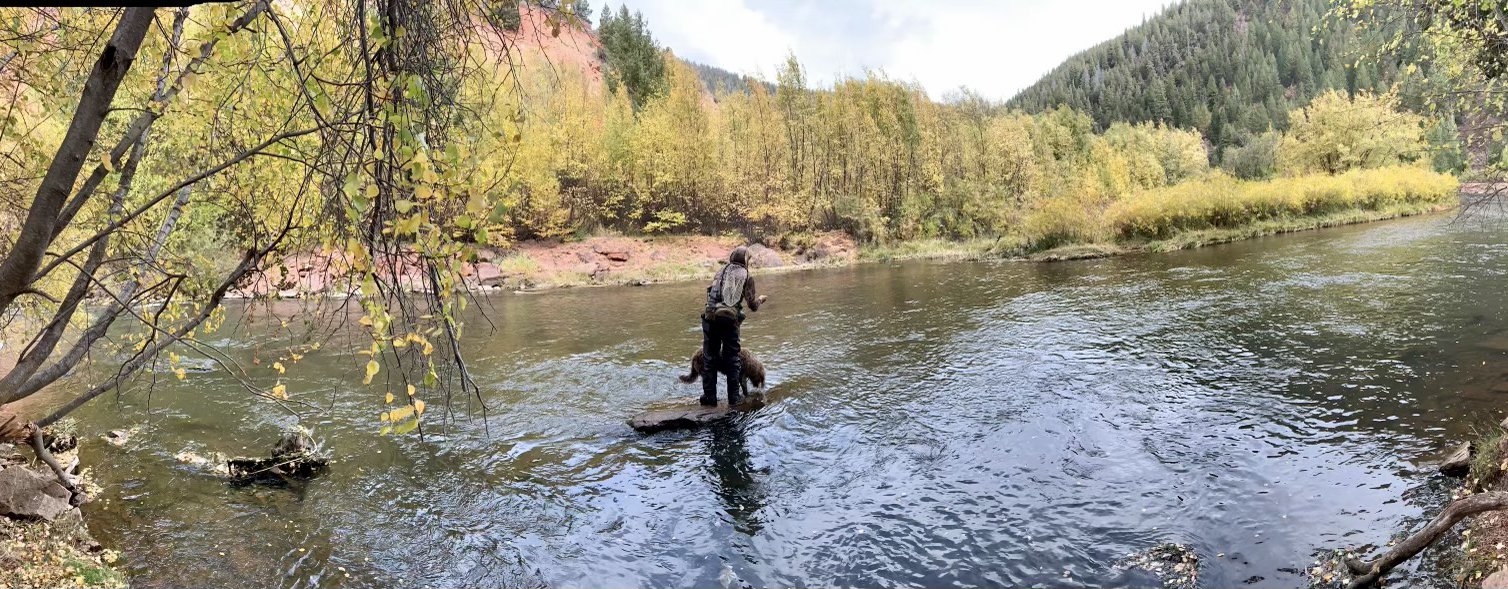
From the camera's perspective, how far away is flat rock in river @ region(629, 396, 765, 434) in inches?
355

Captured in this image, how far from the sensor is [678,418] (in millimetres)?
9055

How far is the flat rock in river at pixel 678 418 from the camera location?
902 centimetres

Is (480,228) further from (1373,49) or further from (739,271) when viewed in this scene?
(1373,49)

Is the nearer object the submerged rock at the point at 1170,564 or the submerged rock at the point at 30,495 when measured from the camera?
the submerged rock at the point at 1170,564

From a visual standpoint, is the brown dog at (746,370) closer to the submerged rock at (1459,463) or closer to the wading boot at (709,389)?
the wading boot at (709,389)

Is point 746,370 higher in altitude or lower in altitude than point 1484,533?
higher

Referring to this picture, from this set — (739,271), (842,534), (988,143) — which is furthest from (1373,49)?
(988,143)

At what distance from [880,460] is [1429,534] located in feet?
14.3

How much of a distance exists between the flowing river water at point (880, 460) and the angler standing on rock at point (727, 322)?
0.70 m

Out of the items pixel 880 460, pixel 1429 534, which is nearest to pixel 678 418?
pixel 880 460

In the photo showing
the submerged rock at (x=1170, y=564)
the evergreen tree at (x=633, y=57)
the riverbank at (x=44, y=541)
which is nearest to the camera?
the riverbank at (x=44, y=541)

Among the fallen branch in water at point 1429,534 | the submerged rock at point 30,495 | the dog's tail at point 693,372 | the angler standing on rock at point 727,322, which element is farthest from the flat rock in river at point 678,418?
the fallen branch in water at point 1429,534

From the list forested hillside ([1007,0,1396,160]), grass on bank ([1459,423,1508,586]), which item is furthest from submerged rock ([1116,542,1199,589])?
forested hillside ([1007,0,1396,160])

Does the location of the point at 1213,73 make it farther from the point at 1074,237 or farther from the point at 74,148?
the point at 74,148
